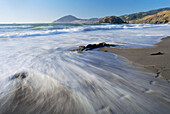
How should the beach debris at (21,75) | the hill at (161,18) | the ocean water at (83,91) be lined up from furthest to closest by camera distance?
the hill at (161,18)
the beach debris at (21,75)
the ocean water at (83,91)

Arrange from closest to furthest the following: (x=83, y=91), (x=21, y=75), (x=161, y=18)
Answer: (x=83, y=91)
(x=21, y=75)
(x=161, y=18)

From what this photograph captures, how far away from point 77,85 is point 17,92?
3.01 feet

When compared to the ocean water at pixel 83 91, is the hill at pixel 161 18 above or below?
above

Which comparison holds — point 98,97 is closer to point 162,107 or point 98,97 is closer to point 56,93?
point 56,93

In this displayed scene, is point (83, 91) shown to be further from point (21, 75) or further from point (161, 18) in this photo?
point (161, 18)

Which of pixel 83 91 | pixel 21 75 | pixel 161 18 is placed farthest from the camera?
pixel 161 18

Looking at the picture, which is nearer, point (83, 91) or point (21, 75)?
point (83, 91)

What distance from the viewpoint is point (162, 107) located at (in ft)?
3.99

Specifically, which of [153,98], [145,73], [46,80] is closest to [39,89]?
[46,80]

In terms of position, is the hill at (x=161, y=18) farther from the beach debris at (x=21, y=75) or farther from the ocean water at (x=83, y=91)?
the beach debris at (x=21, y=75)

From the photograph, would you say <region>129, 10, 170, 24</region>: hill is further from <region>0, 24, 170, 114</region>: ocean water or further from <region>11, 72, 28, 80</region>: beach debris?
<region>11, 72, 28, 80</region>: beach debris

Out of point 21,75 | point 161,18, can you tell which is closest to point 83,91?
point 21,75

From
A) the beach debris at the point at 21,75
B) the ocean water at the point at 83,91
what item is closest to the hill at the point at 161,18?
the ocean water at the point at 83,91

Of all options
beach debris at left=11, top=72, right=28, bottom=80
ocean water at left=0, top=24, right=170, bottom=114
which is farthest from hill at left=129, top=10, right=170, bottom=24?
beach debris at left=11, top=72, right=28, bottom=80
